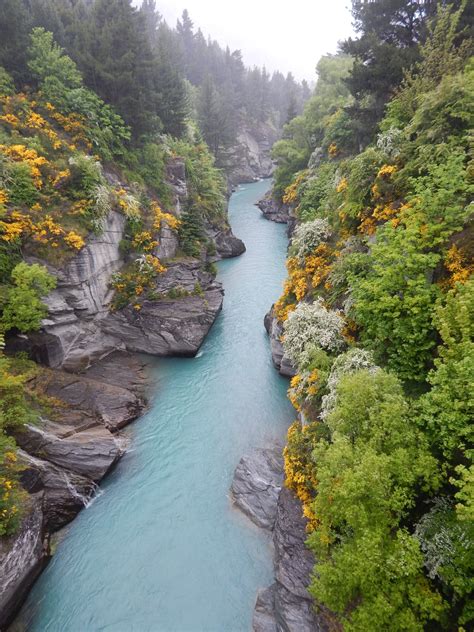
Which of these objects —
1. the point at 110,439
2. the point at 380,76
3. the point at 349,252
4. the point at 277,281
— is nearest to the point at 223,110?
the point at 277,281

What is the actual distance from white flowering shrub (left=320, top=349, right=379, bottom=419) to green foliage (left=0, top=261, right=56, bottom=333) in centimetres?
1589

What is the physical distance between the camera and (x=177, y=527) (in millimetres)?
14492

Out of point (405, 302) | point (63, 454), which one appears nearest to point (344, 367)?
point (405, 302)

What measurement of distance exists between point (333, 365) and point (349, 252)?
620cm

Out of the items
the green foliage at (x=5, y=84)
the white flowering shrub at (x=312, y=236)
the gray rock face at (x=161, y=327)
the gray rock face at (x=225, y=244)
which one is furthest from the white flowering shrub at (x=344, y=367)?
the gray rock face at (x=225, y=244)

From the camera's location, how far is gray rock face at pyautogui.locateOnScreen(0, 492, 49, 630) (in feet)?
38.3

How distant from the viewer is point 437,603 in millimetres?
7180

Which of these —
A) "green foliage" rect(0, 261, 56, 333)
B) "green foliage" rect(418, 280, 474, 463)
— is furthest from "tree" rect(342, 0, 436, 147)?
"green foliage" rect(0, 261, 56, 333)

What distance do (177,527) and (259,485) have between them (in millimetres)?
3857

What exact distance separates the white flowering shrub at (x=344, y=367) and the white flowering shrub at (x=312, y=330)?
206 centimetres

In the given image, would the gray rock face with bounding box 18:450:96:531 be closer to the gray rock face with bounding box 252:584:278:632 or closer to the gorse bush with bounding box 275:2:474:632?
the gray rock face with bounding box 252:584:278:632

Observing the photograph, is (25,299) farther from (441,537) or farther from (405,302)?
(441,537)

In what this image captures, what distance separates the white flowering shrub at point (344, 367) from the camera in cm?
1156

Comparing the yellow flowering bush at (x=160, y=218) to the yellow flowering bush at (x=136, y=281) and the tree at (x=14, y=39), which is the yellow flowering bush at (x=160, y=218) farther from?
the tree at (x=14, y=39)
